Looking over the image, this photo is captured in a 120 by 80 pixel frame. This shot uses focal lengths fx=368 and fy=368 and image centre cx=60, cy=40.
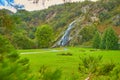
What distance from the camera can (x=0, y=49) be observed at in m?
3.56

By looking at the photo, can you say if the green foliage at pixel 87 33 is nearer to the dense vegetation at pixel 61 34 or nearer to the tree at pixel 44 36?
the dense vegetation at pixel 61 34

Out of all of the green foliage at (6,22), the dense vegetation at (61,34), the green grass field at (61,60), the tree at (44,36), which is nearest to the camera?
the dense vegetation at (61,34)

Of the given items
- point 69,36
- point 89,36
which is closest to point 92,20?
point 69,36

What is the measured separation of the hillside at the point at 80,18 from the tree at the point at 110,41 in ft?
111

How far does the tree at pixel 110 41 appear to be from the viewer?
266ft

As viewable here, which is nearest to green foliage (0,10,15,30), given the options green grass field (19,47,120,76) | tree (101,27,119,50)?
green grass field (19,47,120,76)

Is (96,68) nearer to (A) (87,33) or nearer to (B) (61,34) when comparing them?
(A) (87,33)

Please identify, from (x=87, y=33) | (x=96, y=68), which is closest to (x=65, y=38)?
(x=87, y=33)

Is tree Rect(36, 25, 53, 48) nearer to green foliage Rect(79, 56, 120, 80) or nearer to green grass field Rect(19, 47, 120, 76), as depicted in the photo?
green grass field Rect(19, 47, 120, 76)

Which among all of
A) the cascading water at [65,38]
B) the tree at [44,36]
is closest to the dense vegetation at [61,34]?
the tree at [44,36]

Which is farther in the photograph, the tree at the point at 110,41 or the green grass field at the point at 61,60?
the tree at the point at 110,41

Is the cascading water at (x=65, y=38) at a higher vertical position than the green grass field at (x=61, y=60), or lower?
higher

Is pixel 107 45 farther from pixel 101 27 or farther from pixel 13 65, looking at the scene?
pixel 13 65

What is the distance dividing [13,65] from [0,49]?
958mm
